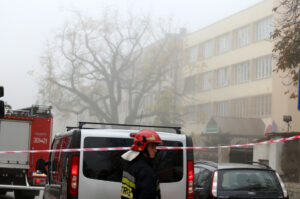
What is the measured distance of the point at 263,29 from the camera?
5109 cm

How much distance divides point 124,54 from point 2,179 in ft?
153

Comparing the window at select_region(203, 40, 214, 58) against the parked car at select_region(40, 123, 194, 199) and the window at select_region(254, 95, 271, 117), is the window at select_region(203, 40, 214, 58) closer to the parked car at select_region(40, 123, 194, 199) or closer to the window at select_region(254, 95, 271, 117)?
the window at select_region(254, 95, 271, 117)

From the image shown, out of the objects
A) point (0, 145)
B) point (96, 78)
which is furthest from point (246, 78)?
point (0, 145)

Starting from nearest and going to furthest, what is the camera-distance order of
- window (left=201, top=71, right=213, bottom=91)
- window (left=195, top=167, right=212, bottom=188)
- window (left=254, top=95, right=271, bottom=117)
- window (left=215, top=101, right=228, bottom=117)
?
1. window (left=195, top=167, right=212, bottom=188)
2. window (left=254, top=95, right=271, bottom=117)
3. window (left=215, top=101, right=228, bottom=117)
4. window (left=201, top=71, right=213, bottom=91)

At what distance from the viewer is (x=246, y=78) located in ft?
176

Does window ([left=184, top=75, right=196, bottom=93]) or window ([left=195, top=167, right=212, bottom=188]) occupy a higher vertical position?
window ([left=184, top=75, right=196, bottom=93])

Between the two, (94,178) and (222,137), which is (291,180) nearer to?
(94,178)

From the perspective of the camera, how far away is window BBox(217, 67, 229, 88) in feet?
189

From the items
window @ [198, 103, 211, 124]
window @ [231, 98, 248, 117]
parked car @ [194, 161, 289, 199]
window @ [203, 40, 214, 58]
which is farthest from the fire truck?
window @ [203, 40, 214, 58]

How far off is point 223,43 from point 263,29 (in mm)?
8031

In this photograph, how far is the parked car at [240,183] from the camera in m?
10.2

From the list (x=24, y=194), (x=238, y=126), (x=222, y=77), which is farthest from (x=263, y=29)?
(x=24, y=194)

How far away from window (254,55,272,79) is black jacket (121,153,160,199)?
45.2 meters

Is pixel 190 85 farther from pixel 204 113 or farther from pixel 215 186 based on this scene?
pixel 215 186
